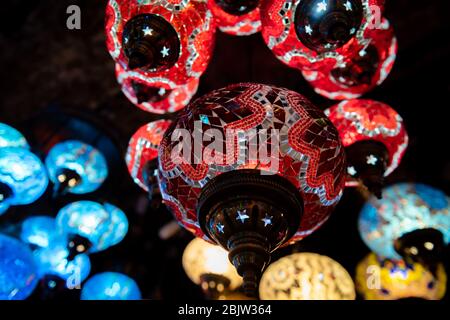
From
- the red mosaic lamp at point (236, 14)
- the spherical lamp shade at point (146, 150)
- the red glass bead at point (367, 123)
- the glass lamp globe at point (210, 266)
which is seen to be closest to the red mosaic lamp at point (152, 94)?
the spherical lamp shade at point (146, 150)

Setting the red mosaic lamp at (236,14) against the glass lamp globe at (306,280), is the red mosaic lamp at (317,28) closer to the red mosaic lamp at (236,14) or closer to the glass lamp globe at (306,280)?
the red mosaic lamp at (236,14)

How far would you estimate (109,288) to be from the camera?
7.80 feet

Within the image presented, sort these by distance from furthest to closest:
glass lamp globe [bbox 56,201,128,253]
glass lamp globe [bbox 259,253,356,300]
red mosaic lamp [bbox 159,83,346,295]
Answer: glass lamp globe [bbox 56,201,128,253] < glass lamp globe [bbox 259,253,356,300] < red mosaic lamp [bbox 159,83,346,295]

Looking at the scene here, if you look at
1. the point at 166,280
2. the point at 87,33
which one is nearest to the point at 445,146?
the point at 166,280

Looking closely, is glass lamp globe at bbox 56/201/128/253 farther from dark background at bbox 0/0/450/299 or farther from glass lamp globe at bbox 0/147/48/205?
dark background at bbox 0/0/450/299

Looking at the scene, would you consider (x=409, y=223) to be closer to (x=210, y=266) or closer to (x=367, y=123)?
(x=367, y=123)

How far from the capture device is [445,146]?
11.8 ft

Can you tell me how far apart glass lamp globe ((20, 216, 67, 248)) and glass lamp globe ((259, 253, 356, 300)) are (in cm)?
124

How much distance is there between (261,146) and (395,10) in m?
2.65

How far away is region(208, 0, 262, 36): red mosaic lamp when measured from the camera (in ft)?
5.72

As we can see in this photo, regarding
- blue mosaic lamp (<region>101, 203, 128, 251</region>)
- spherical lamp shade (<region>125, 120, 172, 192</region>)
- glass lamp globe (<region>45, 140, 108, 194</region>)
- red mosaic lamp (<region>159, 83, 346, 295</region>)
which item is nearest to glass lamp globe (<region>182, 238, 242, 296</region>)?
blue mosaic lamp (<region>101, 203, 128, 251</region>)

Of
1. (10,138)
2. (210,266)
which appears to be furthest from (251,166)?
(10,138)

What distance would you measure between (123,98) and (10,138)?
1.89 m

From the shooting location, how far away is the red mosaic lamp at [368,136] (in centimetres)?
180
